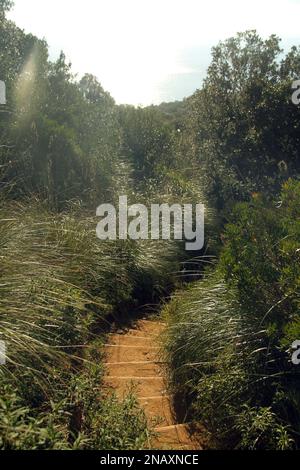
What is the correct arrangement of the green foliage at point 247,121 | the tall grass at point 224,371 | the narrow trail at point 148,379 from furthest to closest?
1. the green foliage at point 247,121
2. the narrow trail at point 148,379
3. the tall grass at point 224,371

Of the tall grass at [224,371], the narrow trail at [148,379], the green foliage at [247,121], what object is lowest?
the narrow trail at [148,379]

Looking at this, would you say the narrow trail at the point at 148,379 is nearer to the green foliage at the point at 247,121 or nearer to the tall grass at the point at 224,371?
the tall grass at the point at 224,371

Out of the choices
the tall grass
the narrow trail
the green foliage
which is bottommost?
the narrow trail

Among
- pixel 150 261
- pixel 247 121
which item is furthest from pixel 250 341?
pixel 247 121

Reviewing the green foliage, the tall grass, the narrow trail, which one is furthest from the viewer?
the green foliage

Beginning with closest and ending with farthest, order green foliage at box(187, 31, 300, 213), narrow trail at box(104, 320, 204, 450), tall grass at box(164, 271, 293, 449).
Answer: tall grass at box(164, 271, 293, 449)
narrow trail at box(104, 320, 204, 450)
green foliage at box(187, 31, 300, 213)

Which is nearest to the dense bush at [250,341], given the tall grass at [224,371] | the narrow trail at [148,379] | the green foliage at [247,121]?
the tall grass at [224,371]

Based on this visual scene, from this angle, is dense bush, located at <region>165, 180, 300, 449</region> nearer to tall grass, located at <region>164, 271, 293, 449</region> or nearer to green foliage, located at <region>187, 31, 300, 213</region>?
tall grass, located at <region>164, 271, 293, 449</region>

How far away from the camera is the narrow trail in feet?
11.1

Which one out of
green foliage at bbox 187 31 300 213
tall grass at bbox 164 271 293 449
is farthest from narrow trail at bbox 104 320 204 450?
green foliage at bbox 187 31 300 213

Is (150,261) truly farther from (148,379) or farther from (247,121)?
(247,121)

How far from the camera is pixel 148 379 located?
4344 millimetres

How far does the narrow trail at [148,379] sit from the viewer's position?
3.39 meters
